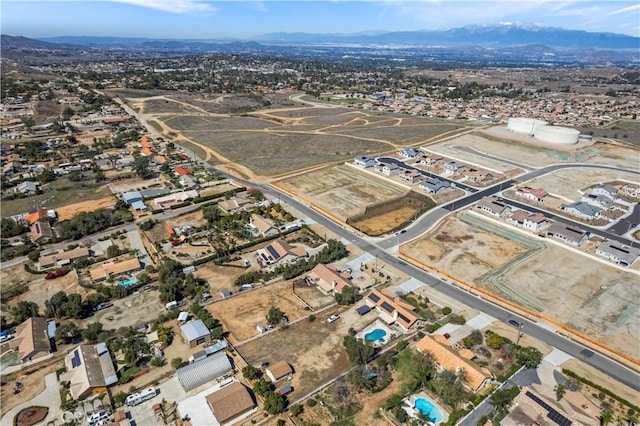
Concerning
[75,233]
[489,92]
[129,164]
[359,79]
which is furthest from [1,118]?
[489,92]

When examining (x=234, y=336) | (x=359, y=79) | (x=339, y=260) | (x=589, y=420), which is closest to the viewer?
(x=589, y=420)

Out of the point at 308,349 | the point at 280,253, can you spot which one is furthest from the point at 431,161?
the point at 308,349

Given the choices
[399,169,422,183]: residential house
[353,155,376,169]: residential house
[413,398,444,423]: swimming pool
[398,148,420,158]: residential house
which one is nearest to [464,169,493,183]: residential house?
[399,169,422,183]: residential house

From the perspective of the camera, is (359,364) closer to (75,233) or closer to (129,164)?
(75,233)

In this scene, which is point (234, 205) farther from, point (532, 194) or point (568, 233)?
point (532, 194)

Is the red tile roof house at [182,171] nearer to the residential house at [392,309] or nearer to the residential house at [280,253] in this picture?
the residential house at [280,253]

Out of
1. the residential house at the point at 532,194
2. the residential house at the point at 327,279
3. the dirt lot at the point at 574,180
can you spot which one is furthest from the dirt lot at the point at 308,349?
the dirt lot at the point at 574,180
